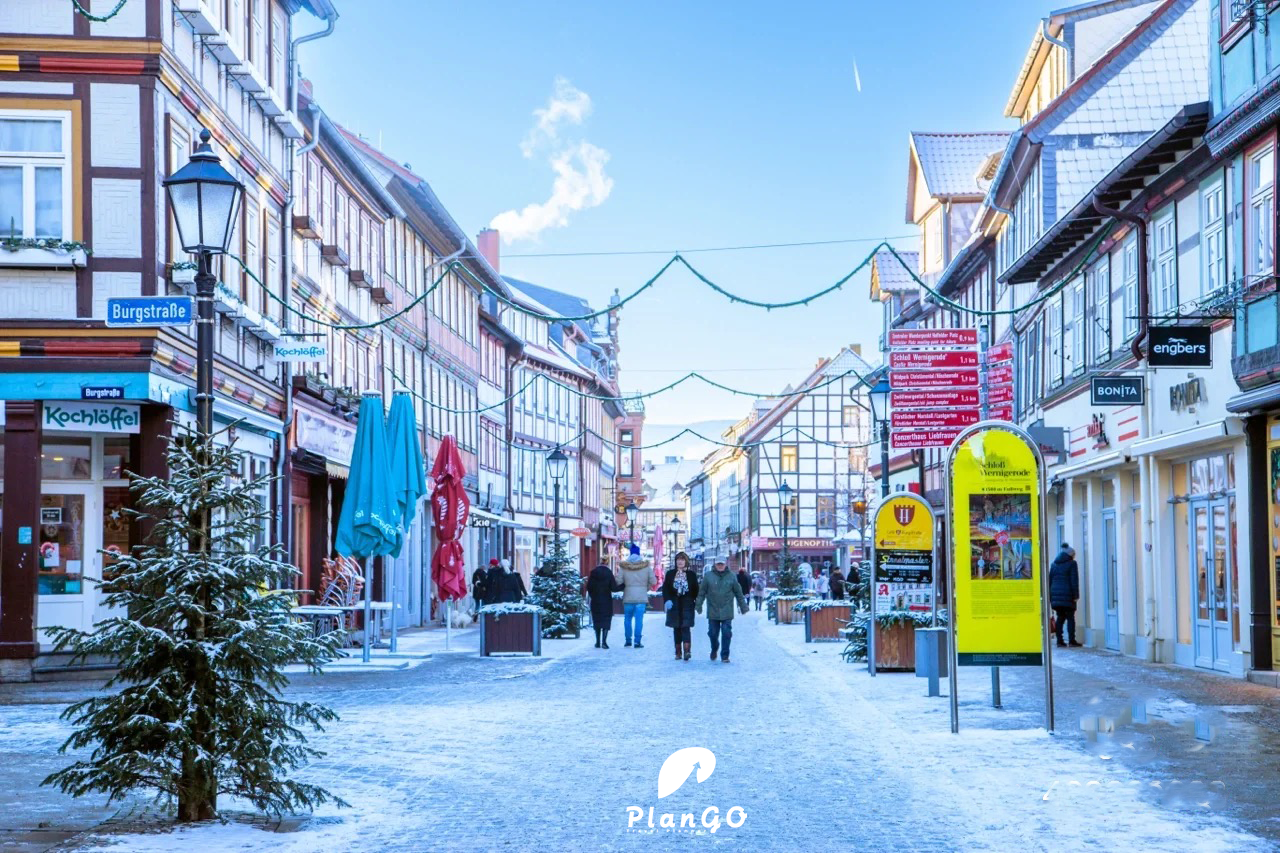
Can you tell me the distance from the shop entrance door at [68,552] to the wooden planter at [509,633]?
6.79m

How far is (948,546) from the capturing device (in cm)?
1414

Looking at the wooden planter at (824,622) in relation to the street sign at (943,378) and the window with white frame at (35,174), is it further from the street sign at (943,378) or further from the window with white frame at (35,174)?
the window with white frame at (35,174)

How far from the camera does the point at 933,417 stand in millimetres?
22078

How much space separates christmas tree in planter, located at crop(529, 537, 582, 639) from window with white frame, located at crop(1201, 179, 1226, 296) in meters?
15.1

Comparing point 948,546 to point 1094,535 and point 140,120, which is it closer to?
point 140,120

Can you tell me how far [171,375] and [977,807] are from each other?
45.3 feet

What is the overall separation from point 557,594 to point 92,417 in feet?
48.9

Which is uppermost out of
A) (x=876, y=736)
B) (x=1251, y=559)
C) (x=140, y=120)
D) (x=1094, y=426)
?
(x=140, y=120)

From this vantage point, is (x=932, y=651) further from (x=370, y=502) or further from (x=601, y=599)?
(x=601, y=599)

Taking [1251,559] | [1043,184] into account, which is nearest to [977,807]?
[1251,559]

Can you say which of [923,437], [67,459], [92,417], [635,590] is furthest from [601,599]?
[92,417]

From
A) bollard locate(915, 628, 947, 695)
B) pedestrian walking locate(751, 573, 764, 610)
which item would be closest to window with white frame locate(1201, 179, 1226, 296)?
bollard locate(915, 628, 947, 695)

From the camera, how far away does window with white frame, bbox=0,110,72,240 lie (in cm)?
2012

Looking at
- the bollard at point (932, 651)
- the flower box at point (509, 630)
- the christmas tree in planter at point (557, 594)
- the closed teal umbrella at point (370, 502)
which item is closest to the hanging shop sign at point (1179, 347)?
the bollard at point (932, 651)
